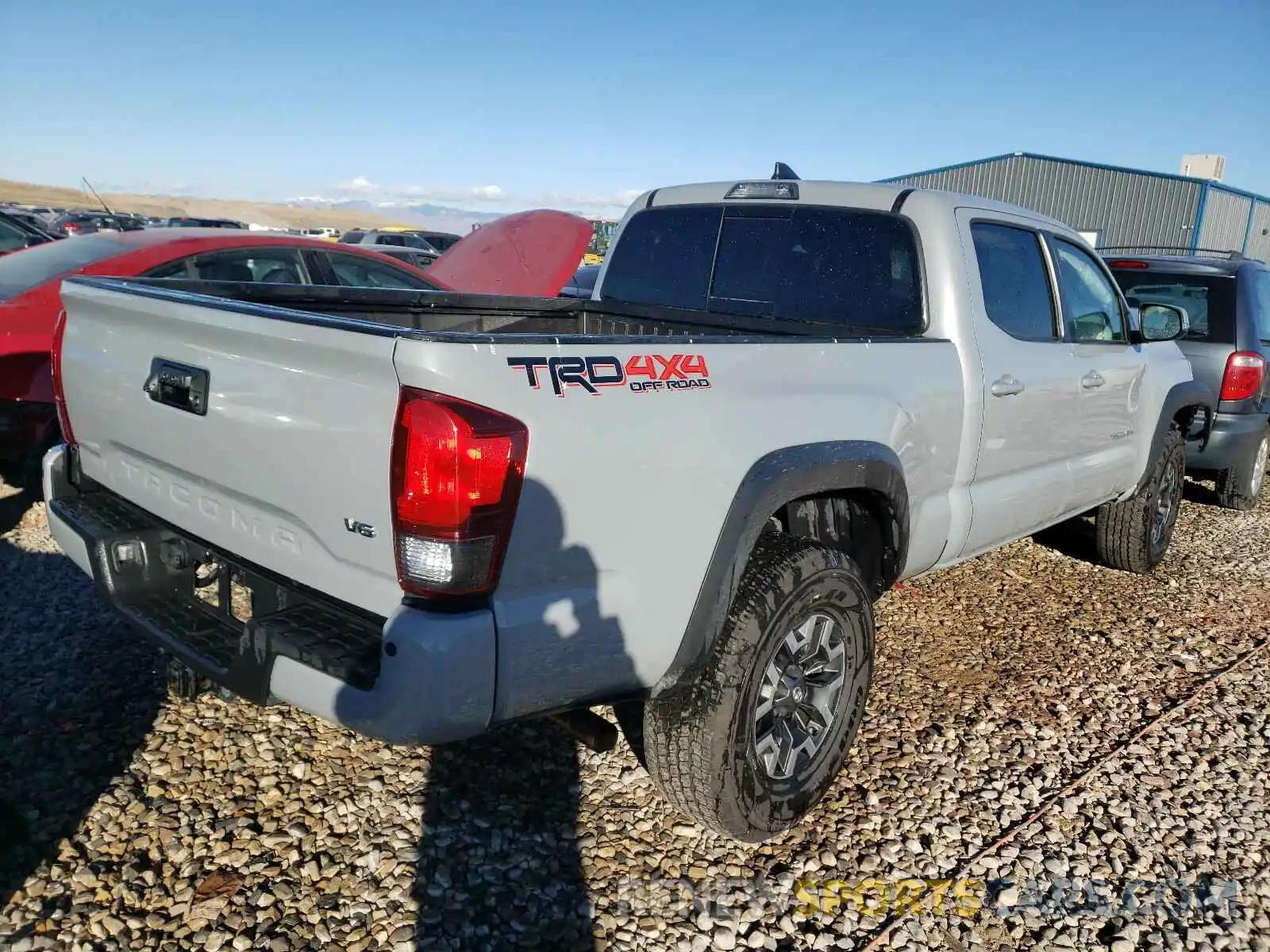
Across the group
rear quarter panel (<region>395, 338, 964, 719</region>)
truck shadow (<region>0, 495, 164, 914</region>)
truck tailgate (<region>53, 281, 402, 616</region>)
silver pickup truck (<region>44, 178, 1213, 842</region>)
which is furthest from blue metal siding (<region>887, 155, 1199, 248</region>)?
truck tailgate (<region>53, 281, 402, 616</region>)

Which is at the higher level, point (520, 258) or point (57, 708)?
point (520, 258)

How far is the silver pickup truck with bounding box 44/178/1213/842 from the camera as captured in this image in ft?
6.44

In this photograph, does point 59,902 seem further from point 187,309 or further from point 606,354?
point 606,354

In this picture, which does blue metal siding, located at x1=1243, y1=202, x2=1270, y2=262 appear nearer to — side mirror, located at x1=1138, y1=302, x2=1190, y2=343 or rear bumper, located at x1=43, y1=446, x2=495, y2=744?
side mirror, located at x1=1138, y1=302, x2=1190, y2=343

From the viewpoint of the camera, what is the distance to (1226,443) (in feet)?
20.0

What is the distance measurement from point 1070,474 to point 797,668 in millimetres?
2093

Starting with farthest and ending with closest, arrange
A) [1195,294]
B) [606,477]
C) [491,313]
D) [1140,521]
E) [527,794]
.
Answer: [1195,294] < [1140,521] < [491,313] < [527,794] < [606,477]

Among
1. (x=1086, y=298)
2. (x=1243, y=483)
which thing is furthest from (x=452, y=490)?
(x=1243, y=483)

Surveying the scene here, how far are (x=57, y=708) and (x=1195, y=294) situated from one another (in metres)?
6.93

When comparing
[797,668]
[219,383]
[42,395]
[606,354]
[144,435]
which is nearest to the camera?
[606,354]

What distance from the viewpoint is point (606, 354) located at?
2154 mm

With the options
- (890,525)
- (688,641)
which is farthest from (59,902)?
(890,525)

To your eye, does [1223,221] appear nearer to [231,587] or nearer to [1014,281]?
[1014,281]

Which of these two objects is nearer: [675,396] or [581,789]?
[675,396]
